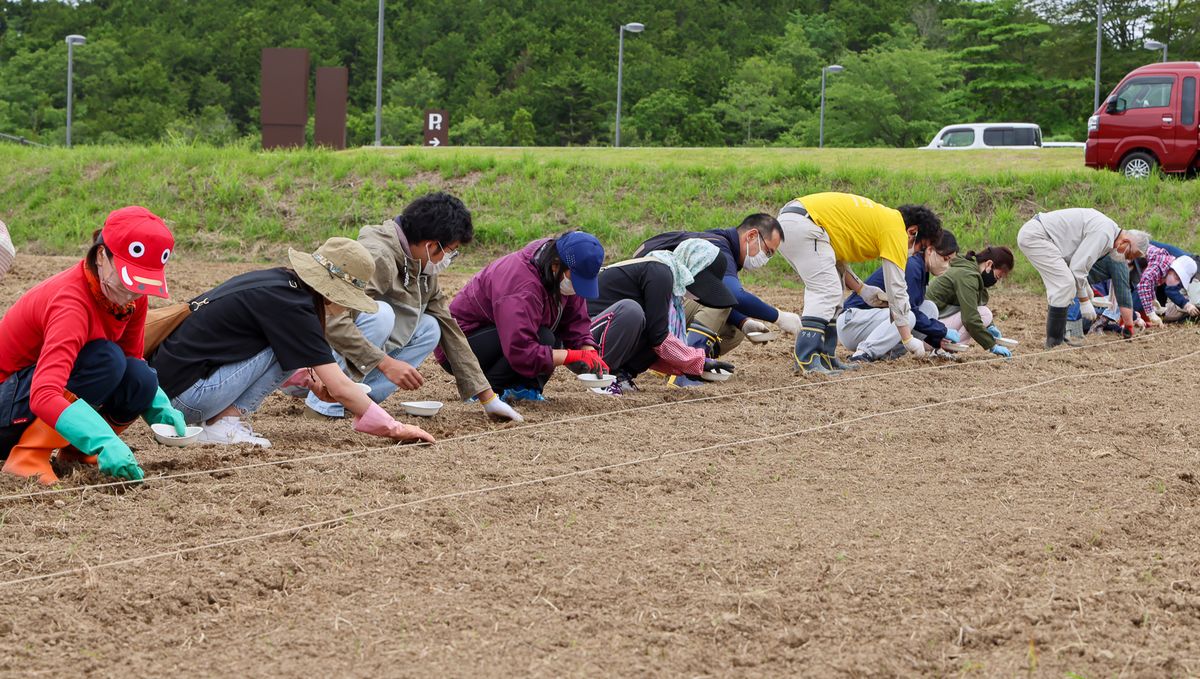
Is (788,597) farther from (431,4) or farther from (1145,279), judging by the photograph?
(431,4)

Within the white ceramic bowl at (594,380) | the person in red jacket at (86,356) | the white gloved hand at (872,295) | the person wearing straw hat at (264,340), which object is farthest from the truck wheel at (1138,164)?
the person in red jacket at (86,356)

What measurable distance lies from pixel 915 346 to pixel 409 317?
365 cm

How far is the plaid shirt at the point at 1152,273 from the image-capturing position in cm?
984

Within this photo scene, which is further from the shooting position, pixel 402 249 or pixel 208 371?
pixel 402 249

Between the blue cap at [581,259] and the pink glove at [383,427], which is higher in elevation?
the blue cap at [581,259]

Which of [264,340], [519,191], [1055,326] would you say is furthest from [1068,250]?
[519,191]

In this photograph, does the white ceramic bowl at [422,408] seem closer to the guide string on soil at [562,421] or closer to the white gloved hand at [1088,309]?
the guide string on soil at [562,421]

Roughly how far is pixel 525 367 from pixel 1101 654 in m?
3.27

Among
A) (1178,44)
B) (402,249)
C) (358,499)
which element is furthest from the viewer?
(1178,44)

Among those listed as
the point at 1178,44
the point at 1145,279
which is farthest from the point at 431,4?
the point at 1145,279

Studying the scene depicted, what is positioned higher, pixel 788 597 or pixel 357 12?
pixel 357 12

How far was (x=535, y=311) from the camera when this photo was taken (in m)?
5.64

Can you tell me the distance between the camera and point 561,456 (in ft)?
16.1

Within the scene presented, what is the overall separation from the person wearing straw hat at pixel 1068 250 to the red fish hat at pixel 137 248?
655 centimetres
